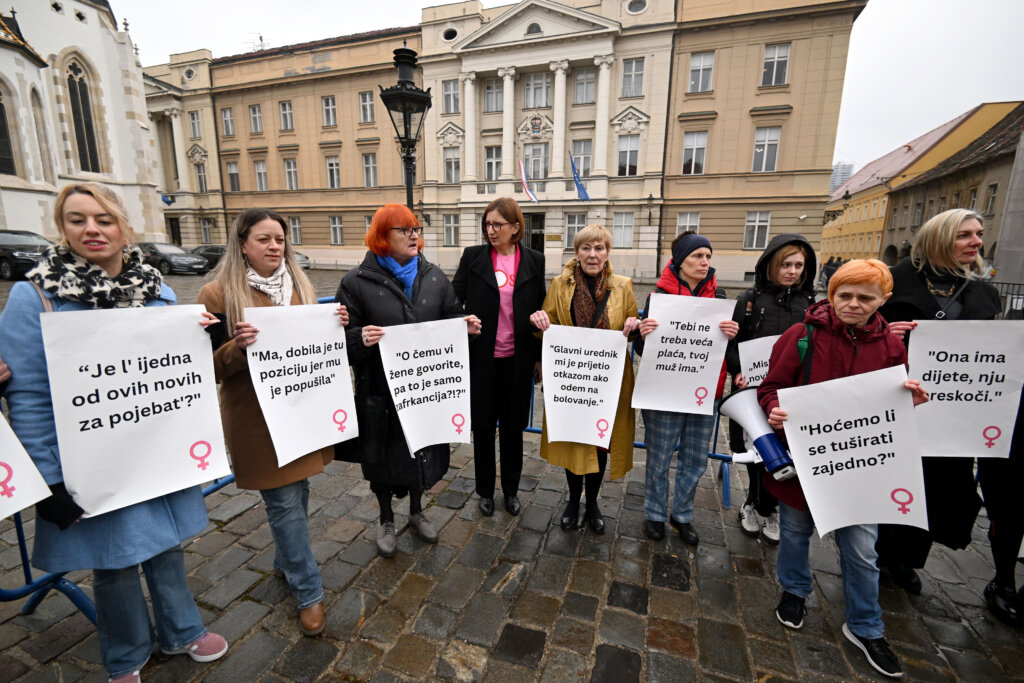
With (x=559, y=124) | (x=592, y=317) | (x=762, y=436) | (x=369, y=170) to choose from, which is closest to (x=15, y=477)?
(x=592, y=317)

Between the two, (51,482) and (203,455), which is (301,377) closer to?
(203,455)

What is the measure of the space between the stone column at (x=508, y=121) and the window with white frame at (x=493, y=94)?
1.77ft

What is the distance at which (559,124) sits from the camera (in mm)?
25609

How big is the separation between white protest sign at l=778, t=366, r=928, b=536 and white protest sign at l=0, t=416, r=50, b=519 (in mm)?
3006

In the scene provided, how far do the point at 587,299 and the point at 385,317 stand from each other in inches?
50.5

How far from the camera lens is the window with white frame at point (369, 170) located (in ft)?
97.5

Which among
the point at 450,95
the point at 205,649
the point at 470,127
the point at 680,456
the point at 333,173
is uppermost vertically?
the point at 450,95

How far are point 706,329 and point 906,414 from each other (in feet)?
3.44

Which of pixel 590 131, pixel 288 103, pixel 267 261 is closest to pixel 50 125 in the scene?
pixel 288 103

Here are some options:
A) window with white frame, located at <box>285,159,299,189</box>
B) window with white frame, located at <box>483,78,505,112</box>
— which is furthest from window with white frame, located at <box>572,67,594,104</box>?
window with white frame, located at <box>285,159,299,189</box>

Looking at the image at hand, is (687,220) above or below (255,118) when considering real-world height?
below

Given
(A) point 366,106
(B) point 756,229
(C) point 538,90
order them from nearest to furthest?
(B) point 756,229 < (C) point 538,90 < (A) point 366,106

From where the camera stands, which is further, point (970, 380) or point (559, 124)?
point (559, 124)

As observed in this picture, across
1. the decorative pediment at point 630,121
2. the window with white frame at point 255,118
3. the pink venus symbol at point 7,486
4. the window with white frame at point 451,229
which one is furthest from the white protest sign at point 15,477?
the window with white frame at point 255,118
